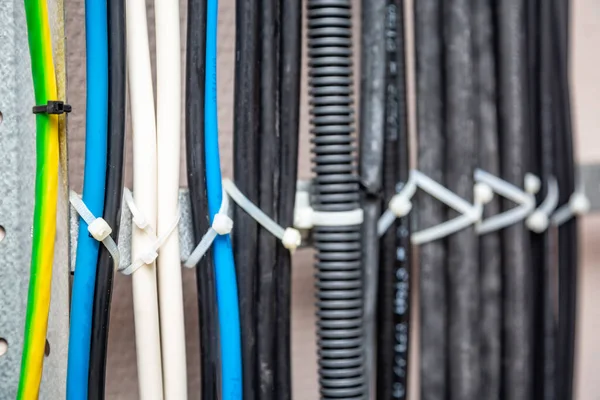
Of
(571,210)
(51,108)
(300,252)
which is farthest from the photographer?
(300,252)

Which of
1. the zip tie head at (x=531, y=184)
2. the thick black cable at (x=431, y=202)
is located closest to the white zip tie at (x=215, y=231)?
the thick black cable at (x=431, y=202)

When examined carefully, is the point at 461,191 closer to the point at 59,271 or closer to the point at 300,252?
the point at 300,252

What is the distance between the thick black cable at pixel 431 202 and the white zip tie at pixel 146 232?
0.27 m

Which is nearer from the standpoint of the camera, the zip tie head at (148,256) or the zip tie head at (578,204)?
the zip tie head at (148,256)

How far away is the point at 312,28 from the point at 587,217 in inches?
22.1

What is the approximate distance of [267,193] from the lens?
0.66 metres

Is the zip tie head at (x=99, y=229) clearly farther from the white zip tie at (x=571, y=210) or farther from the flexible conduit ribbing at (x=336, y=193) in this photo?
the white zip tie at (x=571, y=210)

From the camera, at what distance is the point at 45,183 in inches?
22.0

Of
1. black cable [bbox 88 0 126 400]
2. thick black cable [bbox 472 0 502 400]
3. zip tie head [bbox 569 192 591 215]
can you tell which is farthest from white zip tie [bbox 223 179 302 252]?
zip tie head [bbox 569 192 591 215]

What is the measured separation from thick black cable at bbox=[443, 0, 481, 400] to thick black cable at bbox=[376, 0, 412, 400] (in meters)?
0.05

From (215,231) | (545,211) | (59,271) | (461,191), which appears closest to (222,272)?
(215,231)

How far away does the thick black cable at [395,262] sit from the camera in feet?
2.36

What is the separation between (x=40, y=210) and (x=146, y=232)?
0.10 meters

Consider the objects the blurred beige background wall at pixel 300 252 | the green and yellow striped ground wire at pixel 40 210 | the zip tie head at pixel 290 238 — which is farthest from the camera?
the blurred beige background wall at pixel 300 252
